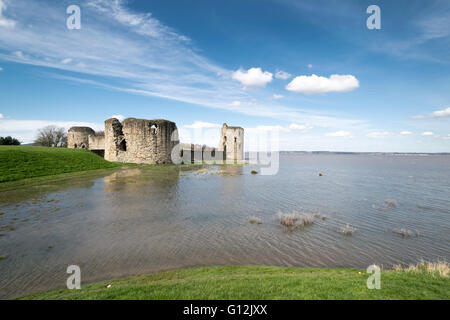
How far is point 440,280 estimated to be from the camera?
4652 mm

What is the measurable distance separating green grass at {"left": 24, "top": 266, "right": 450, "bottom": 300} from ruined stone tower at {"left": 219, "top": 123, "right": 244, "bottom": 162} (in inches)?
1693

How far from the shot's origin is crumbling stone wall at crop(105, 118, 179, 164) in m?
33.5

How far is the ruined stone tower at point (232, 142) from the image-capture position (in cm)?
4762

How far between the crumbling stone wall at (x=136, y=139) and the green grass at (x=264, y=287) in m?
30.2

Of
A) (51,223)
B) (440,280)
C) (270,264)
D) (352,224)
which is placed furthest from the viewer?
(352,224)

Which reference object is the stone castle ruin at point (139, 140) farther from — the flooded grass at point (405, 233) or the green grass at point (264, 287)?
the flooded grass at point (405, 233)

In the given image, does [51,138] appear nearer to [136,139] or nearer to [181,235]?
[136,139]

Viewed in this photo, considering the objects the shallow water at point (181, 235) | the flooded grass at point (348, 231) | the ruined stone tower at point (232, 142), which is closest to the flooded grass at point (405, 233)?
the shallow water at point (181, 235)

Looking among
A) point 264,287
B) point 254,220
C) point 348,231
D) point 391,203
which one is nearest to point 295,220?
point 254,220

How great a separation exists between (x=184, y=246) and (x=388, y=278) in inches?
224

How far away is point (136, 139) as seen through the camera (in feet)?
110

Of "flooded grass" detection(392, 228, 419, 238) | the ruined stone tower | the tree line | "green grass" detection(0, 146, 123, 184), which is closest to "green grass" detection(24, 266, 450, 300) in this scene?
"flooded grass" detection(392, 228, 419, 238)
